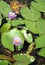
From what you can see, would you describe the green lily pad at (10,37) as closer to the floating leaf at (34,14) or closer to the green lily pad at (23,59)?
the green lily pad at (23,59)

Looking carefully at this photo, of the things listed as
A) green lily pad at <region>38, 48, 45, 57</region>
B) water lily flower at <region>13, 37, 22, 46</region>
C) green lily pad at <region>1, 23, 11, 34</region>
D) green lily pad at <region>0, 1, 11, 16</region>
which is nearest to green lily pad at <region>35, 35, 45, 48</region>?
green lily pad at <region>38, 48, 45, 57</region>

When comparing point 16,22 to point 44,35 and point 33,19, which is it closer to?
point 33,19

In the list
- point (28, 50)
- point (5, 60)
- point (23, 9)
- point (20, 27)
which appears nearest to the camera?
point (5, 60)

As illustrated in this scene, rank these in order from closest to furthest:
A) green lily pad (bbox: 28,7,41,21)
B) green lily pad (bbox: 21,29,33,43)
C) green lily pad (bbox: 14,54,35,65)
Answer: green lily pad (bbox: 14,54,35,65) < green lily pad (bbox: 21,29,33,43) < green lily pad (bbox: 28,7,41,21)

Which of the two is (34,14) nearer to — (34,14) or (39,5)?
(34,14)

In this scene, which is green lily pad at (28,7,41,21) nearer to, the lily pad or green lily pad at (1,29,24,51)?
the lily pad

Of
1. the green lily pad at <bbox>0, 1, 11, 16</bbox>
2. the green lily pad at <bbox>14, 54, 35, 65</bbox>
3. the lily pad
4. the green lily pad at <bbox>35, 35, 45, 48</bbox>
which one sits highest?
the green lily pad at <bbox>0, 1, 11, 16</bbox>

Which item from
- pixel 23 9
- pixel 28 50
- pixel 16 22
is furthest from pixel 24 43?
pixel 23 9

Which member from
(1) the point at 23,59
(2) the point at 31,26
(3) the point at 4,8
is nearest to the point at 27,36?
(2) the point at 31,26
